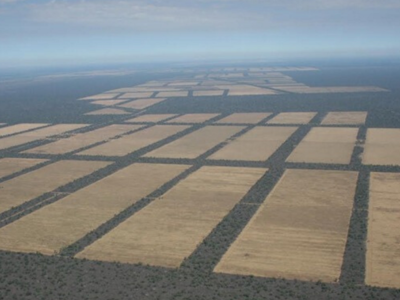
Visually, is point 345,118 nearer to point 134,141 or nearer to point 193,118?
point 193,118

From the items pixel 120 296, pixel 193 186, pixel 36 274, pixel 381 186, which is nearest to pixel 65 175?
pixel 193 186

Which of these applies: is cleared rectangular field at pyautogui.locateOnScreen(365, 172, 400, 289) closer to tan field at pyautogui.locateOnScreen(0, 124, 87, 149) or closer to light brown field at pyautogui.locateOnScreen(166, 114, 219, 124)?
light brown field at pyautogui.locateOnScreen(166, 114, 219, 124)

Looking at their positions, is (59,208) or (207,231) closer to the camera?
(207,231)

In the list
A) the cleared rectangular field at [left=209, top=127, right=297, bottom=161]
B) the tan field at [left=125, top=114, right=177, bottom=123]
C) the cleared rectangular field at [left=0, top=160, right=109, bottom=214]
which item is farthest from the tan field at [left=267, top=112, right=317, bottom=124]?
the cleared rectangular field at [left=0, top=160, right=109, bottom=214]

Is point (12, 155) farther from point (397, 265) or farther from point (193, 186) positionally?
point (397, 265)

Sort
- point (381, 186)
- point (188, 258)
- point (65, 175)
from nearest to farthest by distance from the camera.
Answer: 1. point (188, 258)
2. point (381, 186)
3. point (65, 175)

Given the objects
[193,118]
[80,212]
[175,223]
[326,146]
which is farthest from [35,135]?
[175,223]
